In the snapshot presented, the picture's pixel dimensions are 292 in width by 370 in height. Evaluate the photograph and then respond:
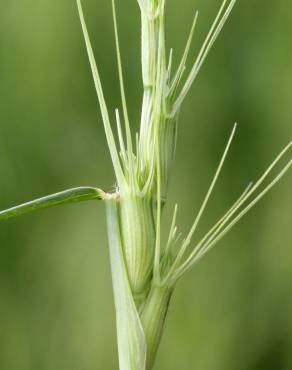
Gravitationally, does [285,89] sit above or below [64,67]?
below

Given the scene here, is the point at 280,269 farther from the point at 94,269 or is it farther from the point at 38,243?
the point at 38,243

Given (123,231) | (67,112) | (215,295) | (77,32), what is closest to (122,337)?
(123,231)

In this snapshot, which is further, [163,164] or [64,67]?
[64,67]

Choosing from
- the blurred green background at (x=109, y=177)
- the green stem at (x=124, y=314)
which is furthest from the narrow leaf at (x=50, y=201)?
the blurred green background at (x=109, y=177)

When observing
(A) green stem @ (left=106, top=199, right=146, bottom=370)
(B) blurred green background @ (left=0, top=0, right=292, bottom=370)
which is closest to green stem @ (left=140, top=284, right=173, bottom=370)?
(A) green stem @ (left=106, top=199, right=146, bottom=370)

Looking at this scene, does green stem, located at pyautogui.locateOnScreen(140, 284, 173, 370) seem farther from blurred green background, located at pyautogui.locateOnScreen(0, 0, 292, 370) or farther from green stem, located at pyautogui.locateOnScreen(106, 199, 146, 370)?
blurred green background, located at pyautogui.locateOnScreen(0, 0, 292, 370)

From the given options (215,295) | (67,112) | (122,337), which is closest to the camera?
Result: (122,337)

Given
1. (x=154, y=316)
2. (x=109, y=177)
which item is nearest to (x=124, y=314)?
(x=154, y=316)

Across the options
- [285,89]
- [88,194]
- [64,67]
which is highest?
[64,67]

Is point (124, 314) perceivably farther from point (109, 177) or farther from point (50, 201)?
point (109, 177)
